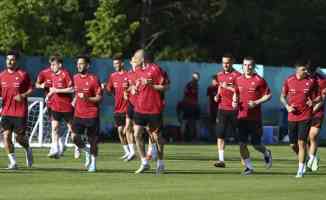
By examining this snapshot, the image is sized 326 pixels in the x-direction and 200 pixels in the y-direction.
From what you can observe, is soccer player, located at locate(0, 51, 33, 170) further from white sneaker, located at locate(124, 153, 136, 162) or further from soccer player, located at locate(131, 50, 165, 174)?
white sneaker, located at locate(124, 153, 136, 162)

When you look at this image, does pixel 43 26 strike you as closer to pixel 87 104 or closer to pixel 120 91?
pixel 120 91

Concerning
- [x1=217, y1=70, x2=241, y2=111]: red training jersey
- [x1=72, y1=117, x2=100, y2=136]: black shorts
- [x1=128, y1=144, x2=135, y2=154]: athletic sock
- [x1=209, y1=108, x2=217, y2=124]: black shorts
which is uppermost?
[x1=217, y1=70, x2=241, y2=111]: red training jersey

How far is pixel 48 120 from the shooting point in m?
36.3

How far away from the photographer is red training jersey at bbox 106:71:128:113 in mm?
29531

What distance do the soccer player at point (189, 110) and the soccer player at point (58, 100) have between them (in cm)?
1364

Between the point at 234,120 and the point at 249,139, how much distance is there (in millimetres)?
1575

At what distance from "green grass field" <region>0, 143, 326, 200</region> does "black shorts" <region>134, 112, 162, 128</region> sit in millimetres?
943

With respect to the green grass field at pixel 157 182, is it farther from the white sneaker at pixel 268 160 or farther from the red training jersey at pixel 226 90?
the red training jersey at pixel 226 90

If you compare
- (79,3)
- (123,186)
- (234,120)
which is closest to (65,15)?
(79,3)

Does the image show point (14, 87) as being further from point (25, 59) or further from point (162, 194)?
point (25, 59)

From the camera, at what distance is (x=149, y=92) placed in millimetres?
23516

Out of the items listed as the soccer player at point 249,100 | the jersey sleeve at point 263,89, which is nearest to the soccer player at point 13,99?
the soccer player at point 249,100

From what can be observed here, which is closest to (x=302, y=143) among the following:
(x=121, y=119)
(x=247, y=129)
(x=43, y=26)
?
(x=247, y=129)

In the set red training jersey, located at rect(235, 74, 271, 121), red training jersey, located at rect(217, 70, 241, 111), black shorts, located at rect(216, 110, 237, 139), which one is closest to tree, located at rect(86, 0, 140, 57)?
red training jersey, located at rect(217, 70, 241, 111)
